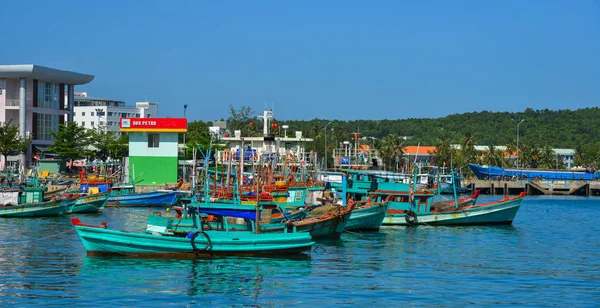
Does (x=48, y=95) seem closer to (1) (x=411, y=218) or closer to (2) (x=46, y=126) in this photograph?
(2) (x=46, y=126)

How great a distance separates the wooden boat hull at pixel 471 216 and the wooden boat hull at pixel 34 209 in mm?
21297

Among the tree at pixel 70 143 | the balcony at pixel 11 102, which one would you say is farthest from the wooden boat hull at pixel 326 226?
the balcony at pixel 11 102

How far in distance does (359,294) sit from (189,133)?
83818 mm

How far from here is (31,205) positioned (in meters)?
54.1

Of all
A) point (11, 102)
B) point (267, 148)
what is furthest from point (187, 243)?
point (11, 102)

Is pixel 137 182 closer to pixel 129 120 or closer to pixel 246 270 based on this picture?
pixel 129 120

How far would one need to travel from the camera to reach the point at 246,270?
3281cm

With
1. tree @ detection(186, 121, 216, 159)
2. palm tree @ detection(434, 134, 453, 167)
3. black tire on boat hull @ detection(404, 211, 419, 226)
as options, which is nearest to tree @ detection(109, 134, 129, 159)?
tree @ detection(186, 121, 216, 159)

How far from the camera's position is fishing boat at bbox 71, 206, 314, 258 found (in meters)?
34.2

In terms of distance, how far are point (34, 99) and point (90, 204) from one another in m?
44.3

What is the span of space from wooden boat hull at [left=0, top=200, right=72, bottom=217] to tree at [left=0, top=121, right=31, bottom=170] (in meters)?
33.8

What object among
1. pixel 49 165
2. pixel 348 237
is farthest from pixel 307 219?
pixel 49 165

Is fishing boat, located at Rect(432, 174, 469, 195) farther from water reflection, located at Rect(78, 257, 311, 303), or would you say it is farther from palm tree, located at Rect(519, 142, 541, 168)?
water reflection, located at Rect(78, 257, 311, 303)

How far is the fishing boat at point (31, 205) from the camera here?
177 ft
